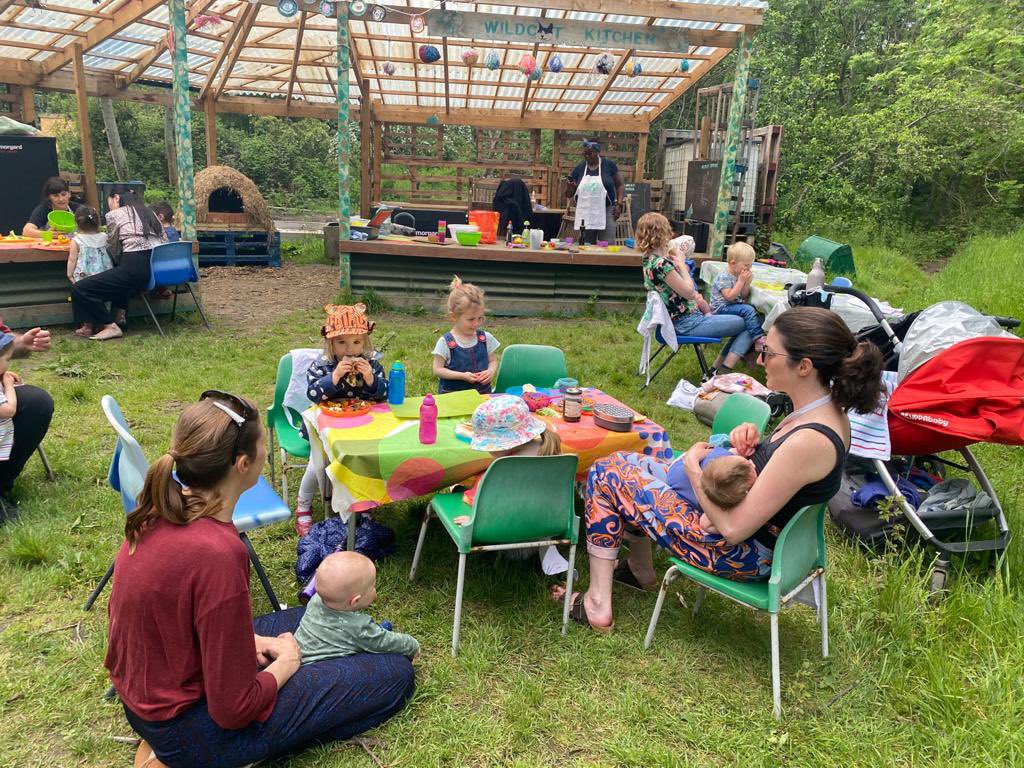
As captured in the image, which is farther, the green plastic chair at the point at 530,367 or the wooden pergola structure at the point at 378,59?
the wooden pergola structure at the point at 378,59

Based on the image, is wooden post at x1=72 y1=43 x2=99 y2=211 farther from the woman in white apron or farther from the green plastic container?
the green plastic container

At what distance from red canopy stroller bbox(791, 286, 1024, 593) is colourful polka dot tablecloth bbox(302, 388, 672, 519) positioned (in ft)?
4.13

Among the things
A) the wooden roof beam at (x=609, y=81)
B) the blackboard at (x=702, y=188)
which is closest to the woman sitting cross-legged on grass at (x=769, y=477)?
the wooden roof beam at (x=609, y=81)

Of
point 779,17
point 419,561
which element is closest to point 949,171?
point 779,17

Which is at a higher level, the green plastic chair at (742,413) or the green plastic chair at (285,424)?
the green plastic chair at (742,413)

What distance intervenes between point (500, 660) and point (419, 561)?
0.82m

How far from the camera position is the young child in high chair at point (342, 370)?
3744 millimetres

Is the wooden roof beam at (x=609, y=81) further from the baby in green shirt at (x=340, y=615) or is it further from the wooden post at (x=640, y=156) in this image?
the baby in green shirt at (x=340, y=615)

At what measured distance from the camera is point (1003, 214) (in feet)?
49.2

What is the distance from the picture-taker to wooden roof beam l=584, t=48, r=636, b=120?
11.7 meters

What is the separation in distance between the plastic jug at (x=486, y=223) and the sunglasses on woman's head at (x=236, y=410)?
7.94 metres

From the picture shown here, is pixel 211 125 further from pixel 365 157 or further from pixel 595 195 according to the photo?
pixel 595 195

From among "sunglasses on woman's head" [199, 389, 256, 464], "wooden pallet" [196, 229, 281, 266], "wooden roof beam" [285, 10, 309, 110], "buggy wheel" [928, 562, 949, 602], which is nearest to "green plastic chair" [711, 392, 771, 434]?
"buggy wheel" [928, 562, 949, 602]

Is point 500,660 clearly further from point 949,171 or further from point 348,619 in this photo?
point 949,171
